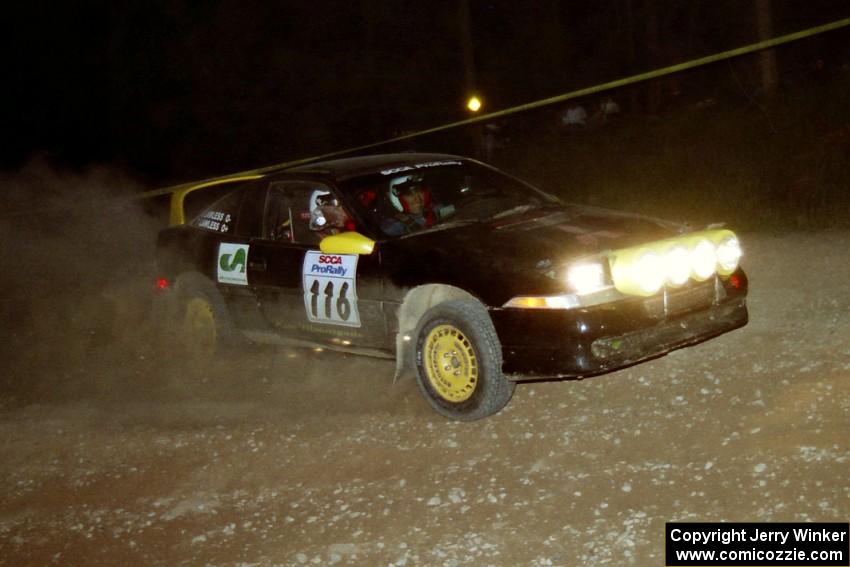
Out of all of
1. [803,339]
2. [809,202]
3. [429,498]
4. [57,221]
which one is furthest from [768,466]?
[57,221]

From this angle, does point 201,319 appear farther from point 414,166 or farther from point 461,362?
point 461,362

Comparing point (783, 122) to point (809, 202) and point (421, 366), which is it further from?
point (421, 366)

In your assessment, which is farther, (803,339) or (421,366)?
(803,339)

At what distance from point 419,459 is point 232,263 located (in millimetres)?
2540

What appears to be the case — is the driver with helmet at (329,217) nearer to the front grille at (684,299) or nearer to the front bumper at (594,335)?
the front bumper at (594,335)

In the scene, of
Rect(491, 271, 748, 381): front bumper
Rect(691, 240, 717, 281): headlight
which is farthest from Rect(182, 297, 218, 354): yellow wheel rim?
Rect(691, 240, 717, 281): headlight

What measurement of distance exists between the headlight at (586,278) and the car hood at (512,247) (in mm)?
59

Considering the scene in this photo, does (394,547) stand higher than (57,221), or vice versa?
(57,221)

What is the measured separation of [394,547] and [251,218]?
3.36 meters

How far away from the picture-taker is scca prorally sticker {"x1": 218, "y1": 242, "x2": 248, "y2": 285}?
6.76 meters

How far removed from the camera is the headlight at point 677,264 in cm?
517

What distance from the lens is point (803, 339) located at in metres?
5.90

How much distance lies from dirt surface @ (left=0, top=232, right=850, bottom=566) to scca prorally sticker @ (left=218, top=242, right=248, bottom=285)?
1.99ft

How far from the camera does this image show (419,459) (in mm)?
4965
